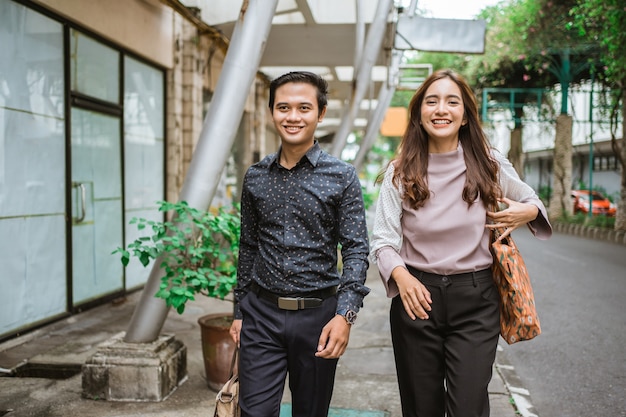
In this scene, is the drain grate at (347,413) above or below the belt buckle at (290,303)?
below

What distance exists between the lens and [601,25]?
15.4 m

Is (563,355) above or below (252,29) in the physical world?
below

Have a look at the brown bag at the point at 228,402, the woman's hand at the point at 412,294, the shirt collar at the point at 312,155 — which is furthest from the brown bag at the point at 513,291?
the brown bag at the point at 228,402

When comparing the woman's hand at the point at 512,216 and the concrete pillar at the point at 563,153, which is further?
the concrete pillar at the point at 563,153

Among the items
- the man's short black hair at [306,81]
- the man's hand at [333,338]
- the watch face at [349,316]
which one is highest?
the man's short black hair at [306,81]

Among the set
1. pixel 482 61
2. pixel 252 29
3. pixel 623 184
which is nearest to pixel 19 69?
pixel 252 29

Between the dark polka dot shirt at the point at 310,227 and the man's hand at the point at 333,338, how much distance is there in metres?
0.10

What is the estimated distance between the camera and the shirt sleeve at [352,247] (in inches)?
97.9

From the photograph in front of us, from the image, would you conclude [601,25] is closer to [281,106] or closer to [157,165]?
[157,165]

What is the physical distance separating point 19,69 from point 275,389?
4715 millimetres

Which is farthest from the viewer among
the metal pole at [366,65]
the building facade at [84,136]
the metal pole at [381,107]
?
the metal pole at [381,107]

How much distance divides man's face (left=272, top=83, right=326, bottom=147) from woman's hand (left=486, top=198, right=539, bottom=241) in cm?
87

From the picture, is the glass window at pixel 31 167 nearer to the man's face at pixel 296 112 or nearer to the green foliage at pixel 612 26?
the man's face at pixel 296 112

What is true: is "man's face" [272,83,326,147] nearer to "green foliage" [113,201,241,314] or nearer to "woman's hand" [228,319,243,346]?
"woman's hand" [228,319,243,346]
